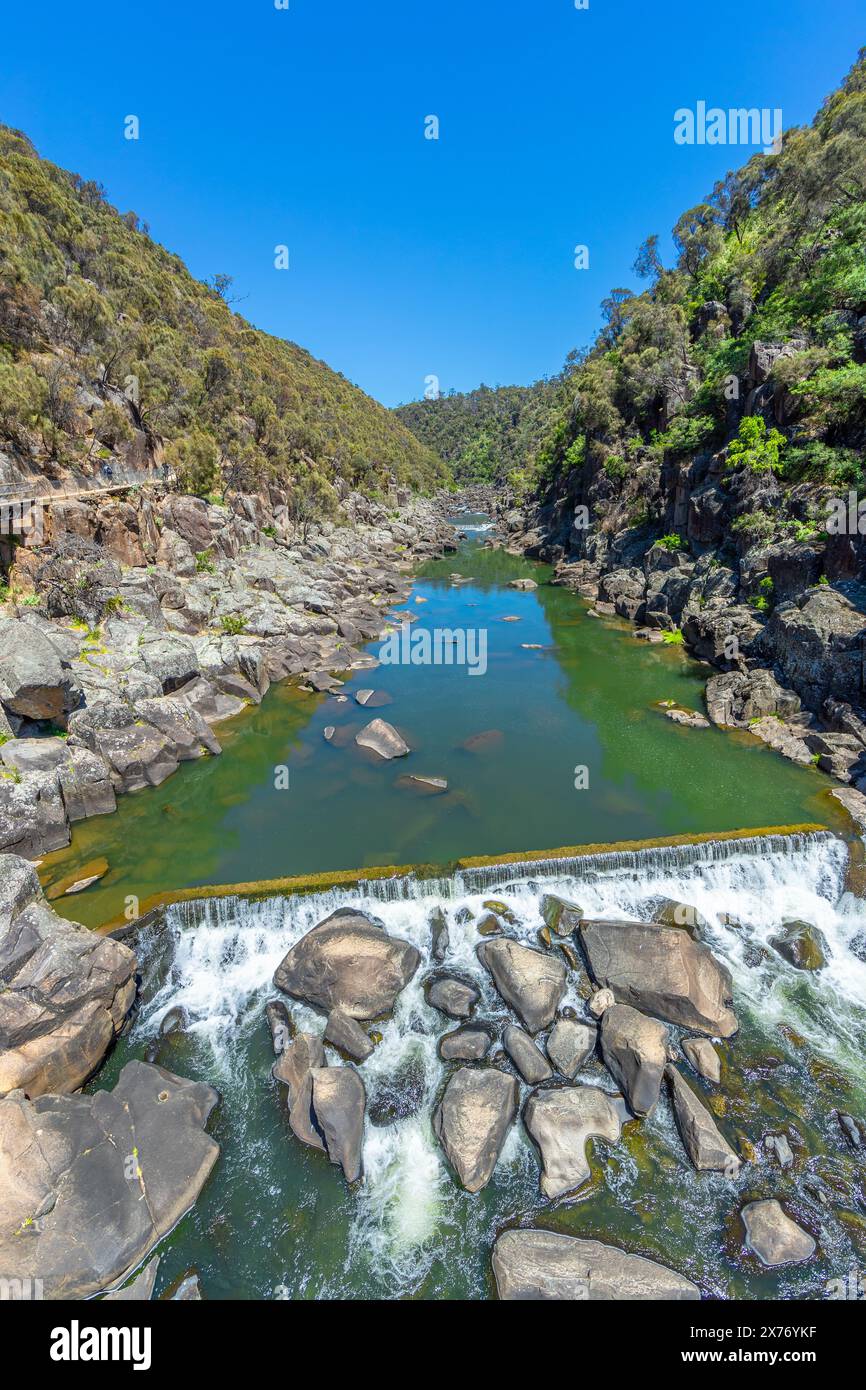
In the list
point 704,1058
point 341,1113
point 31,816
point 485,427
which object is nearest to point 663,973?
point 704,1058

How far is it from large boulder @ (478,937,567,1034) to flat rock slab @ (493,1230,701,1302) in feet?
9.17

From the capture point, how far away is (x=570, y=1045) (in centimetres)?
880

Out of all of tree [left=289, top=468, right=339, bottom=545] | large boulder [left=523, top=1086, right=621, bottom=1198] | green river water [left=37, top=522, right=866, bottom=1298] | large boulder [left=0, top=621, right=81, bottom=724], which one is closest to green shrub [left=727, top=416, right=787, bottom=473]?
green river water [left=37, top=522, right=866, bottom=1298]

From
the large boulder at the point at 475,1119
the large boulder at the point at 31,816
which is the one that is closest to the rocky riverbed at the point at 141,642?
the large boulder at the point at 31,816

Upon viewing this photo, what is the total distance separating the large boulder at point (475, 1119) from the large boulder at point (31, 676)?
45.8 feet

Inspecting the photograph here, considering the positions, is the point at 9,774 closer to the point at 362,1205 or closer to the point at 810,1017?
the point at 362,1205

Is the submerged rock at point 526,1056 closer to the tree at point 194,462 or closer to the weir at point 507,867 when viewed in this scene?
the weir at point 507,867

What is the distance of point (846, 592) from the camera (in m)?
18.7

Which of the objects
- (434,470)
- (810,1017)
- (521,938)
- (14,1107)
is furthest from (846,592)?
(434,470)

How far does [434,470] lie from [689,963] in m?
127

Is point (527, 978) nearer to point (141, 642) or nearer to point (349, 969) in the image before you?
point (349, 969)

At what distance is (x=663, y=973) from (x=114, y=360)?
4059 centimetres

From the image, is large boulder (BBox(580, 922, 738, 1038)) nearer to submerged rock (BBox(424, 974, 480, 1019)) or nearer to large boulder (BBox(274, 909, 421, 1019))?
submerged rock (BBox(424, 974, 480, 1019))

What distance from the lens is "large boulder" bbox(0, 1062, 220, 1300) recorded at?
6195 mm
